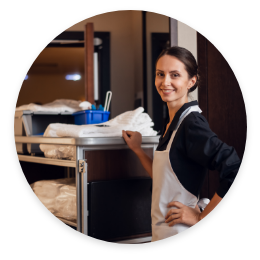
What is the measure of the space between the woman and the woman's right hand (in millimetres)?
97

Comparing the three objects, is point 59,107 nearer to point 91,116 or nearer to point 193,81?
point 91,116

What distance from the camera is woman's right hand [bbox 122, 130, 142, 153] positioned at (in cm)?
69

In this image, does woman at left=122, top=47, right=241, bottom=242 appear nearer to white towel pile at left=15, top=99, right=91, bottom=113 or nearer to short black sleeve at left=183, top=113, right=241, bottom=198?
short black sleeve at left=183, top=113, right=241, bottom=198

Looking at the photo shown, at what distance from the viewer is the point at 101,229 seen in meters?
0.66

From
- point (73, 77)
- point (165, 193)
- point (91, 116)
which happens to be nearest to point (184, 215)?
point (165, 193)

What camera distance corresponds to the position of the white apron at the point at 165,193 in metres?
0.57

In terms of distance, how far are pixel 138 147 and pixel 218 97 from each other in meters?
0.33

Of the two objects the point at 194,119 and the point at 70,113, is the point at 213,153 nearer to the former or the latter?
the point at 194,119

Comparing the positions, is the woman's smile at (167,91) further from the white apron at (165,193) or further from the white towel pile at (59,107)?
the white towel pile at (59,107)

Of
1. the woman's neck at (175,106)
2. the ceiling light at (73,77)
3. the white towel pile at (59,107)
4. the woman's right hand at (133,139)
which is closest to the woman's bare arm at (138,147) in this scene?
the woman's right hand at (133,139)

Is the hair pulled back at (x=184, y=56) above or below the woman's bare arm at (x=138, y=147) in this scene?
above

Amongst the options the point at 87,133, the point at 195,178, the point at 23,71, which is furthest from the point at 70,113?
the point at 195,178

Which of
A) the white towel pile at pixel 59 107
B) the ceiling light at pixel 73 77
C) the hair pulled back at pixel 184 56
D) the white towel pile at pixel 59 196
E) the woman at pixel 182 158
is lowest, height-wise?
the white towel pile at pixel 59 196

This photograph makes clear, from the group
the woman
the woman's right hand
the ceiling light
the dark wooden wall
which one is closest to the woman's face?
the woman
